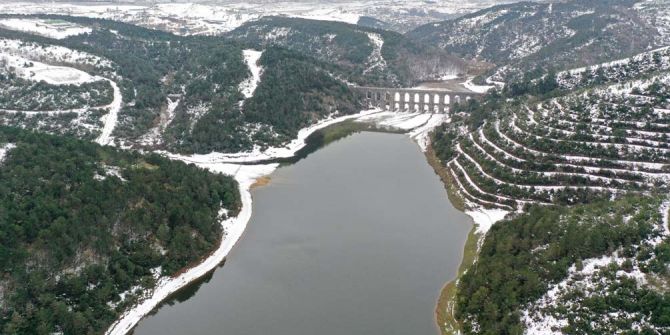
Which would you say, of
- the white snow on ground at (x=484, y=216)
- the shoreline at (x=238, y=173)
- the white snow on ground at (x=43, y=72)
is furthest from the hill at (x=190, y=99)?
the white snow on ground at (x=484, y=216)

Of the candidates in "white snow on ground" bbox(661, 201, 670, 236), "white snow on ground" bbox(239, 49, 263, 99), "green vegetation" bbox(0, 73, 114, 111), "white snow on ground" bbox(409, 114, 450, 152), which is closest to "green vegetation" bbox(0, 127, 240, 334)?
"green vegetation" bbox(0, 73, 114, 111)

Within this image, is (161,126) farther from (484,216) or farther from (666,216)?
(666,216)

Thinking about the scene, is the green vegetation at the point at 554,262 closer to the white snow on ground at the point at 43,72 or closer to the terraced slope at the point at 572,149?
the terraced slope at the point at 572,149

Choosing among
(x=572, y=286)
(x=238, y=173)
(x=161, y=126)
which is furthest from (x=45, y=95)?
Result: (x=572, y=286)

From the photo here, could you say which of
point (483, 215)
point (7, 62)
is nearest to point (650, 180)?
point (483, 215)

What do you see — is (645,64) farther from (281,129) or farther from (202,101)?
(202,101)
